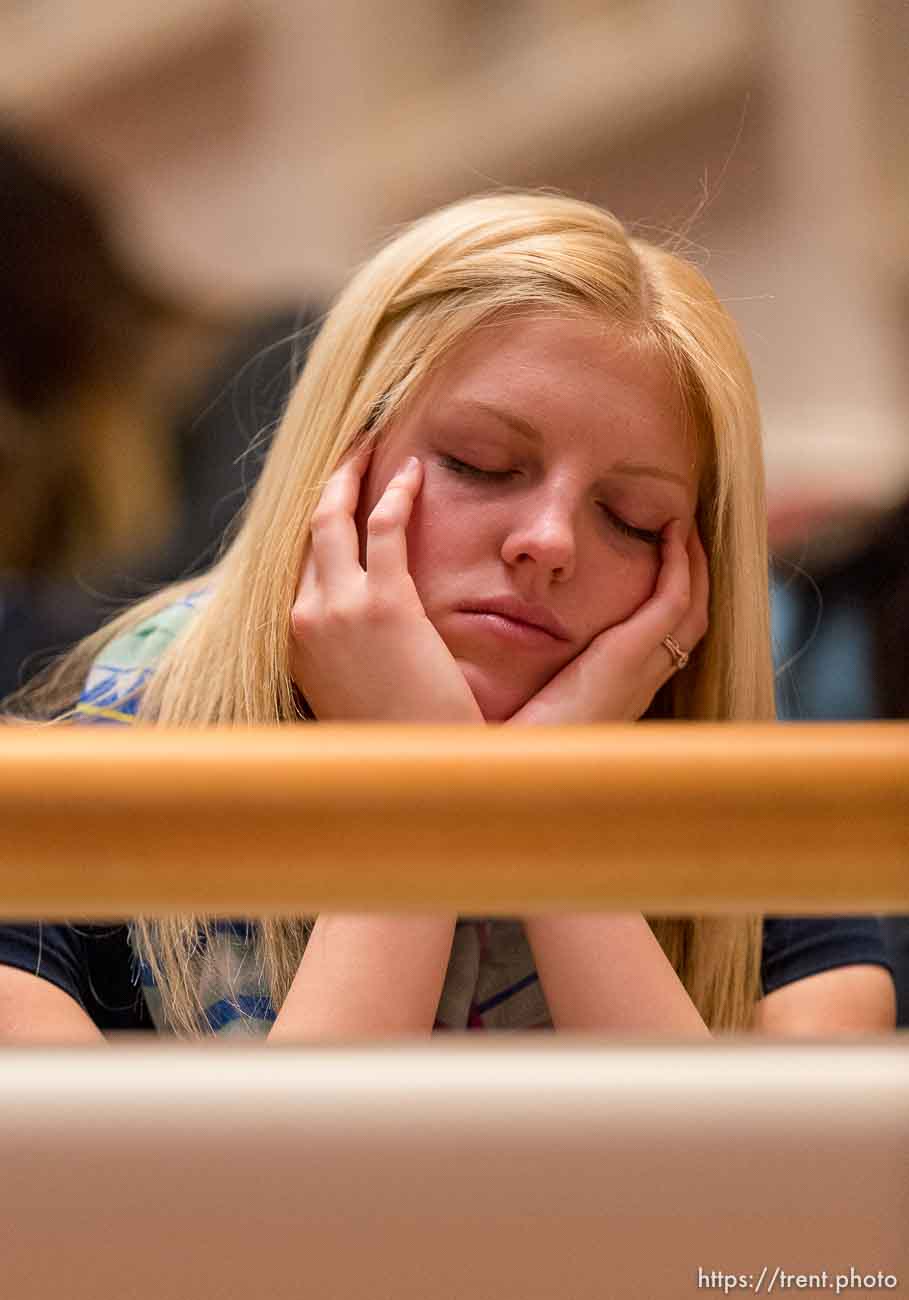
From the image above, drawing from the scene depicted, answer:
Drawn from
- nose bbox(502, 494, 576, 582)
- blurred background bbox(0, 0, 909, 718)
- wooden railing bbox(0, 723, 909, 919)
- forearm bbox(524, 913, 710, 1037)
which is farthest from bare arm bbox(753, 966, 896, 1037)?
blurred background bbox(0, 0, 909, 718)

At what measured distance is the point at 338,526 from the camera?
61 centimetres

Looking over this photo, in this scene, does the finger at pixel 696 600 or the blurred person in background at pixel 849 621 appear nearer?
the finger at pixel 696 600

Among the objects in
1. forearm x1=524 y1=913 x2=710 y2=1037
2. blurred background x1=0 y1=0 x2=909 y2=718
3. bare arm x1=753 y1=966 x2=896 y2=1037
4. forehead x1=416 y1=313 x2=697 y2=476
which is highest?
blurred background x1=0 y1=0 x2=909 y2=718

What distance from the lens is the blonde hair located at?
24.5 inches

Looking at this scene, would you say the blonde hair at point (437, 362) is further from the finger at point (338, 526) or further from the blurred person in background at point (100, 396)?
the blurred person in background at point (100, 396)

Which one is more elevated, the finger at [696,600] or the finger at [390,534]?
the finger at [390,534]

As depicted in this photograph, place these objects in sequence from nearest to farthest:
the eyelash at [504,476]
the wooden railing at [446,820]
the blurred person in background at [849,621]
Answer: the wooden railing at [446,820] < the eyelash at [504,476] < the blurred person in background at [849,621]

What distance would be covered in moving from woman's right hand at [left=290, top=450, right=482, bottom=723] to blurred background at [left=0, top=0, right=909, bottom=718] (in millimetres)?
736

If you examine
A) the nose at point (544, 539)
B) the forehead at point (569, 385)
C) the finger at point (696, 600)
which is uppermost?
the forehead at point (569, 385)

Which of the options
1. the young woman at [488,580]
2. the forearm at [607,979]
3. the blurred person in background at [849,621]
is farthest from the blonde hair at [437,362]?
the blurred person in background at [849,621]

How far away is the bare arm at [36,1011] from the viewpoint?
528 mm

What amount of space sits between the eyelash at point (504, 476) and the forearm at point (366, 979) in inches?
7.6

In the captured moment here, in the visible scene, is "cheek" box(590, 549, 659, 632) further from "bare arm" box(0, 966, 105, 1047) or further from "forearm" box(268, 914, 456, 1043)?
"bare arm" box(0, 966, 105, 1047)

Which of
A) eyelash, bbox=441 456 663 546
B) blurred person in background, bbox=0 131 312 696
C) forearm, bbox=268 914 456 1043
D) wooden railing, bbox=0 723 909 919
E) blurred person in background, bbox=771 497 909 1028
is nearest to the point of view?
wooden railing, bbox=0 723 909 919
